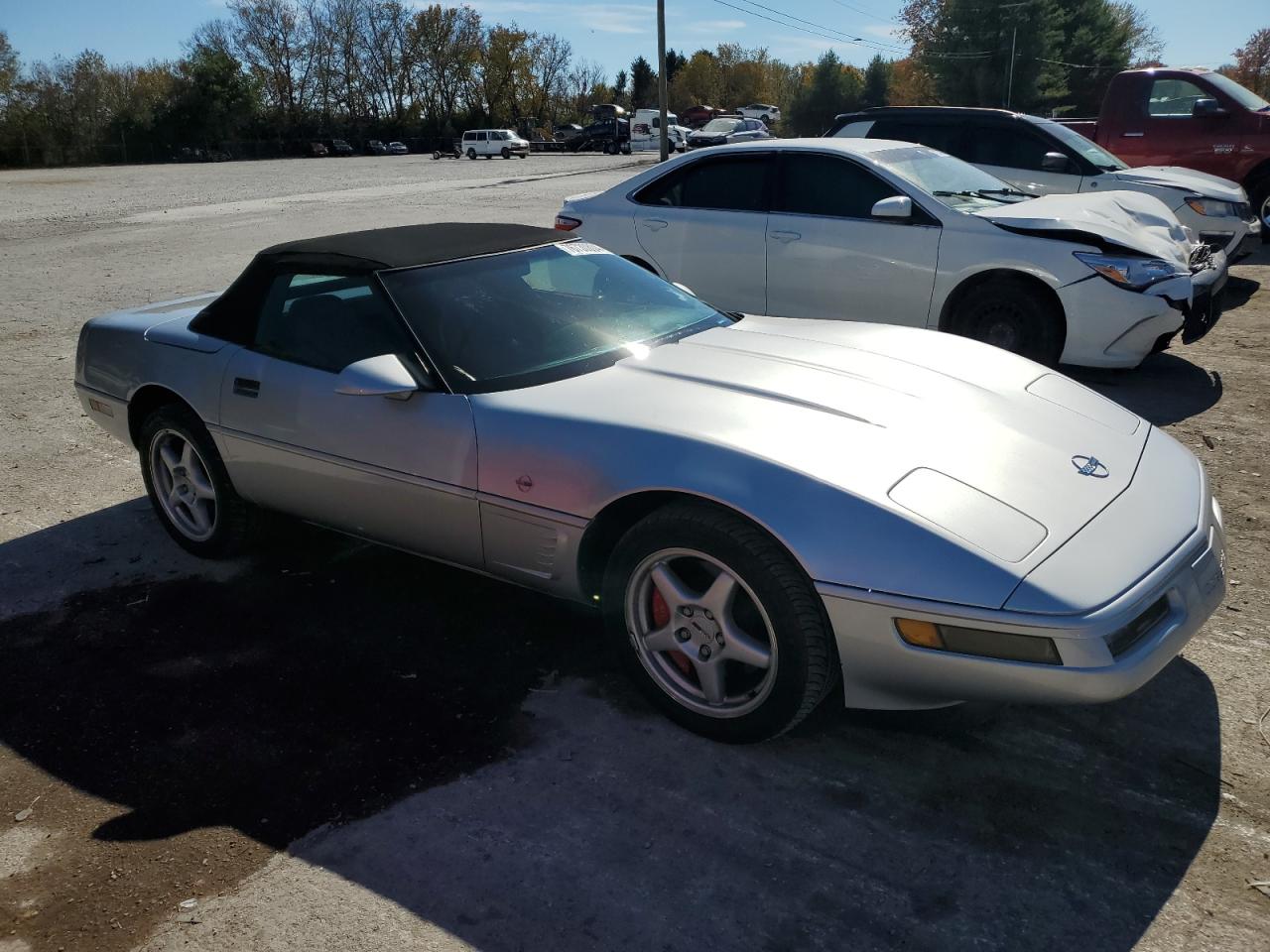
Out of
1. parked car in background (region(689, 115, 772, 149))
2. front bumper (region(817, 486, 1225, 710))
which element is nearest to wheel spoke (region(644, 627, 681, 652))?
front bumper (region(817, 486, 1225, 710))

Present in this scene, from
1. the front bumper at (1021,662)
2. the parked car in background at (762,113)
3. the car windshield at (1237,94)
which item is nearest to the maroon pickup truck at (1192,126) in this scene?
the car windshield at (1237,94)

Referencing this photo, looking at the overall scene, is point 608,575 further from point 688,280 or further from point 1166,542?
point 688,280

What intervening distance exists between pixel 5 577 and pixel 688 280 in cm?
449

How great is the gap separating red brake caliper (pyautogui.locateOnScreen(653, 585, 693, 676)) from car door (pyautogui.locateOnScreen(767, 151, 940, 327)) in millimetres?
4053

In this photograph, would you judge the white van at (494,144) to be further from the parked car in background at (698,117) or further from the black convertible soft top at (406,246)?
the black convertible soft top at (406,246)

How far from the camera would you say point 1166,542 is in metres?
2.66

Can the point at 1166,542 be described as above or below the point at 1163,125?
below

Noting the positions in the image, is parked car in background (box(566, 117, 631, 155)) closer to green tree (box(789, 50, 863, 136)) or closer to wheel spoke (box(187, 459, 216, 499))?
green tree (box(789, 50, 863, 136))

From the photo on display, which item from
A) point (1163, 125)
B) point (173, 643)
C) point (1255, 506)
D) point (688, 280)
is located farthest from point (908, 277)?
point (1163, 125)

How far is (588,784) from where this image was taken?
275 centimetres

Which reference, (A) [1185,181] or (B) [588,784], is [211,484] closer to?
(B) [588,784]

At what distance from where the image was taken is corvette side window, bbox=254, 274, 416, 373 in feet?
11.6

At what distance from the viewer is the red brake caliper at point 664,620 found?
2.94 meters

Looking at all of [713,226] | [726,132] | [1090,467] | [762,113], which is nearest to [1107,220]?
[713,226]
